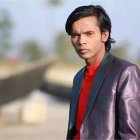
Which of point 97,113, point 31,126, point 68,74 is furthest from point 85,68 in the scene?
point 68,74

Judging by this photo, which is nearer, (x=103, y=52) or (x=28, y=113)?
(x=103, y=52)

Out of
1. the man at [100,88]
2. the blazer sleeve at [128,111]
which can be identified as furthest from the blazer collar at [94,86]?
the blazer sleeve at [128,111]

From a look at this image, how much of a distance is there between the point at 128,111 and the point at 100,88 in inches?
6.2

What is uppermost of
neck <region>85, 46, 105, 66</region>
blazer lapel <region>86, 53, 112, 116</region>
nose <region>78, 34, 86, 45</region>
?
nose <region>78, 34, 86, 45</region>

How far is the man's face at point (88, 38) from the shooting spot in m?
2.50

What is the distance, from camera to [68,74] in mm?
21797

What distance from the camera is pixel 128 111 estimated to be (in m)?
2.39

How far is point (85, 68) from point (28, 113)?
1196cm

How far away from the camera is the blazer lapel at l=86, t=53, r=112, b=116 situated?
2459 mm

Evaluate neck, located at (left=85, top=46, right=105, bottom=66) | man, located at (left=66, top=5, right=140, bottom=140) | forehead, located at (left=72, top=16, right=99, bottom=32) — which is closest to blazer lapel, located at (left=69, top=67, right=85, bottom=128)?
man, located at (left=66, top=5, right=140, bottom=140)

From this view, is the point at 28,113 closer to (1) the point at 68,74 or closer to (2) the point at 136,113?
(1) the point at 68,74

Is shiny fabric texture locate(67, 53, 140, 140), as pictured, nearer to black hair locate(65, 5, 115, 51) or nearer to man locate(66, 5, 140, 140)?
man locate(66, 5, 140, 140)

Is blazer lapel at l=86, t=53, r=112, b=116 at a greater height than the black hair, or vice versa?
the black hair

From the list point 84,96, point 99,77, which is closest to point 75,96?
point 84,96
